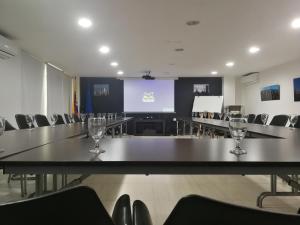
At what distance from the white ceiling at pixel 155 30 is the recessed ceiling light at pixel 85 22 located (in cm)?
8

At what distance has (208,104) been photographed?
10773 mm

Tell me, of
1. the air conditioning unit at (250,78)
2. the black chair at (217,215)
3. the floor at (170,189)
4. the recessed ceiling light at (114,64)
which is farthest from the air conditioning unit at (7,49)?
the air conditioning unit at (250,78)

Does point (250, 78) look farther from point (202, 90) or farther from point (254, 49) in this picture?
point (254, 49)

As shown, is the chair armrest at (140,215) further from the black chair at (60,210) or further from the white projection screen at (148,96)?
→ the white projection screen at (148,96)

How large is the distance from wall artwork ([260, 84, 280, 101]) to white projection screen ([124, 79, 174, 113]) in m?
3.69

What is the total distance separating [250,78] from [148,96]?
4254mm

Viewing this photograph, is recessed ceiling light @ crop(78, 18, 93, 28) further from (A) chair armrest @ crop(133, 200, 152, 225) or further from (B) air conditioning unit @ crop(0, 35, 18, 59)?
(A) chair armrest @ crop(133, 200, 152, 225)

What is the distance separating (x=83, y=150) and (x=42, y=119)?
3.23m

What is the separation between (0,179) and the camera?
3.43m

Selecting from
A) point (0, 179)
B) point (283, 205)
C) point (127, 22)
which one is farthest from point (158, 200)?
point (127, 22)

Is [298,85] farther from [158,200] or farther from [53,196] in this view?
[53,196]

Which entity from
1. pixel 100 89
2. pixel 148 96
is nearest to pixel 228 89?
pixel 148 96

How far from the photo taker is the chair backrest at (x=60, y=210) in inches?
17.4

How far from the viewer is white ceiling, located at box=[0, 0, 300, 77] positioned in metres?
3.67
